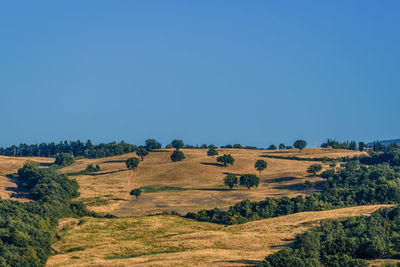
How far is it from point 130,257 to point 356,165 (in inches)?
4461

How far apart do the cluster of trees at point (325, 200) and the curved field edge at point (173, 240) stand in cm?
617

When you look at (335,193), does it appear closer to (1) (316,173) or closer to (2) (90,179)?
(1) (316,173)

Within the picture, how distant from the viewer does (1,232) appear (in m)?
86.4

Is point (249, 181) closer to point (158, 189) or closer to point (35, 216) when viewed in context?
point (158, 189)

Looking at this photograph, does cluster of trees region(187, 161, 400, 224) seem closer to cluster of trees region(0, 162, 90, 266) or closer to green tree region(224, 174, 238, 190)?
green tree region(224, 174, 238, 190)

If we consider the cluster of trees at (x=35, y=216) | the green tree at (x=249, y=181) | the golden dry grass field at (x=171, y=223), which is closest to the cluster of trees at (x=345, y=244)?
the golden dry grass field at (x=171, y=223)

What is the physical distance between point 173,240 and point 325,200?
54.7 m

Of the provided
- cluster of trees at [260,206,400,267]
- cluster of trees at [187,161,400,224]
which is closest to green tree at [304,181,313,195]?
cluster of trees at [187,161,400,224]

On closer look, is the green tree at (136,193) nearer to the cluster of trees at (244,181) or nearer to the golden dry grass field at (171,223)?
the golden dry grass field at (171,223)

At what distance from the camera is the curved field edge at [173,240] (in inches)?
3204

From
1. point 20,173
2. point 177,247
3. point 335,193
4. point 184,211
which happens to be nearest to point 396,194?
point 335,193

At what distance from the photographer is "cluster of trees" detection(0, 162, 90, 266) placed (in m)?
80.2

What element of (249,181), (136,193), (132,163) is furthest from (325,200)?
(132,163)

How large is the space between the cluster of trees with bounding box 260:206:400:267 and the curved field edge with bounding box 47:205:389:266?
24.4 feet
